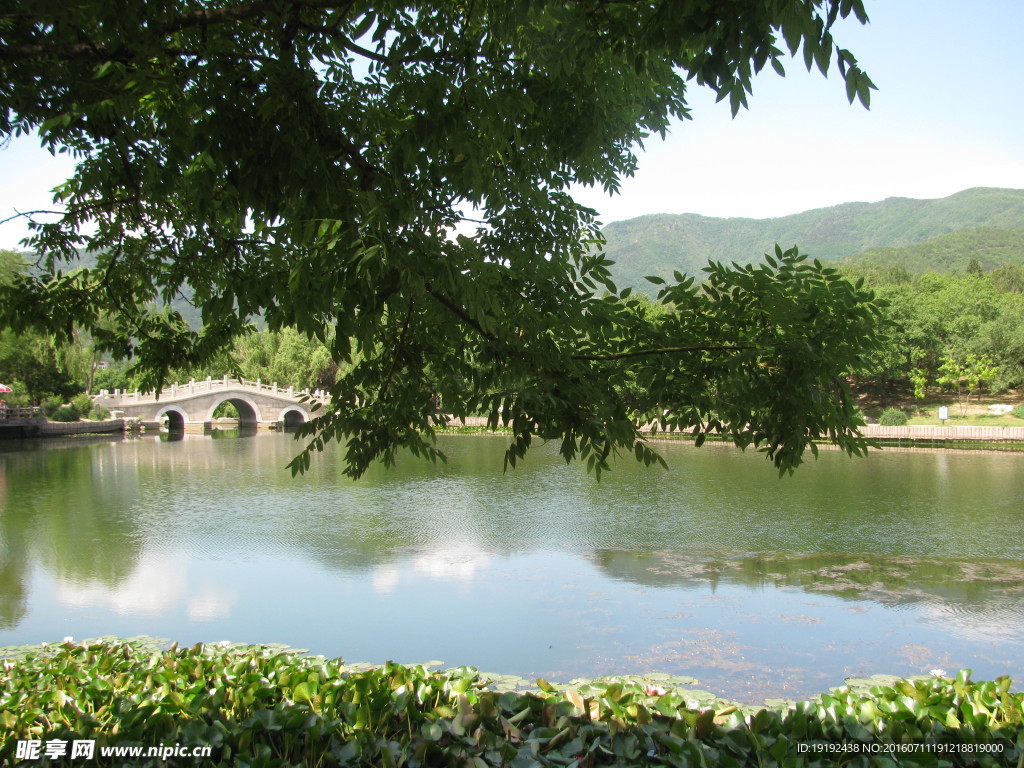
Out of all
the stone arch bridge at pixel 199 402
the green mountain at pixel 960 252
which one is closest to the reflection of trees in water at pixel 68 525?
the stone arch bridge at pixel 199 402

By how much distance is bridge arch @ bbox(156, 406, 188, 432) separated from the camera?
37812 mm

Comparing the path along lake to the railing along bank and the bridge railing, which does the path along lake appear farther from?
the bridge railing

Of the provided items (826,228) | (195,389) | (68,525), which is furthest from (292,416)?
(826,228)

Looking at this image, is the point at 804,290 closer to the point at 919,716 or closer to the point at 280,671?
the point at 919,716

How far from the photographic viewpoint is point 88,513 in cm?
1273

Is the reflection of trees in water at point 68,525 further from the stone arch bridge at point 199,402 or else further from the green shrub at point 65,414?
the stone arch bridge at point 199,402

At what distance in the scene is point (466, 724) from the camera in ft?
9.18

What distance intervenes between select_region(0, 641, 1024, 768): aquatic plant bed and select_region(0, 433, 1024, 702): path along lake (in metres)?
2.37

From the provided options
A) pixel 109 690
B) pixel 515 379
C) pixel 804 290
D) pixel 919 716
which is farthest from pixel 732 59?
pixel 109 690

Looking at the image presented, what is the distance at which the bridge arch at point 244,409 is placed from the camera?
3862 cm

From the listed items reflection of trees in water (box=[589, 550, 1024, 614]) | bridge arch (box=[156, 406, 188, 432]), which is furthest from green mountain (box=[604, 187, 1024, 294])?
reflection of trees in water (box=[589, 550, 1024, 614])

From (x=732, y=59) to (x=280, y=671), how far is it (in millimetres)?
3184

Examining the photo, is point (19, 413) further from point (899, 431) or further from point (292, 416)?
point (899, 431)

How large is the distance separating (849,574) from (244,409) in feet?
122
